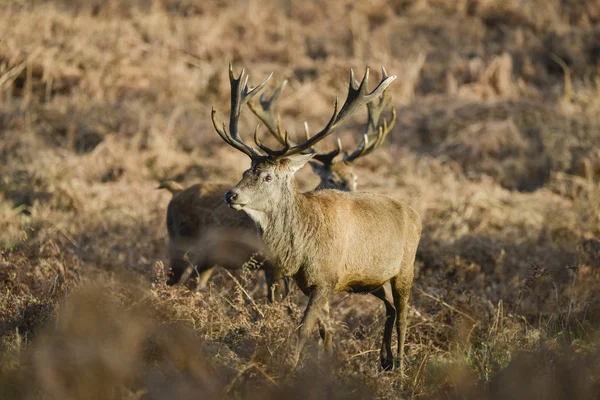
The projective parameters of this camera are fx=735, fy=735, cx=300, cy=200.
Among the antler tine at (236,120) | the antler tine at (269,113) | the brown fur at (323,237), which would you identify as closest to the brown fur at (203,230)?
the antler tine at (269,113)

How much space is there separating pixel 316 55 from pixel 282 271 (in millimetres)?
14632

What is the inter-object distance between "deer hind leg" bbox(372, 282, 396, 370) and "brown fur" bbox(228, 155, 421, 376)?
0.04ft

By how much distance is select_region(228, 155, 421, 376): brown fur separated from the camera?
6.10m

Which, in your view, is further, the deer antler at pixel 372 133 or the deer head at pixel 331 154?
the deer antler at pixel 372 133

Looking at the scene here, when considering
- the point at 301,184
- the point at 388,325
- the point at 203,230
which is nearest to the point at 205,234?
the point at 203,230

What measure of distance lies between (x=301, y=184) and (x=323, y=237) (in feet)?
22.0

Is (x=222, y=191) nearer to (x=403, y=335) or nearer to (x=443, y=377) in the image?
(x=403, y=335)

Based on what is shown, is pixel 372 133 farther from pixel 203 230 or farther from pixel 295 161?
pixel 295 161

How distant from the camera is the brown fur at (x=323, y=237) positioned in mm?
6098

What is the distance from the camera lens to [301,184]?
506 inches

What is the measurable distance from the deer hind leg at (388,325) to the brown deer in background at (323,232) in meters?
0.01

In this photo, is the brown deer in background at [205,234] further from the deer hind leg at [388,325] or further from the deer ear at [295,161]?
the deer ear at [295,161]

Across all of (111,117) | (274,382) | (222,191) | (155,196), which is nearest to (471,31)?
(111,117)

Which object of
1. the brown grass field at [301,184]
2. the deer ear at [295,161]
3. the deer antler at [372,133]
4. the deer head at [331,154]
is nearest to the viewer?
the brown grass field at [301,184]
